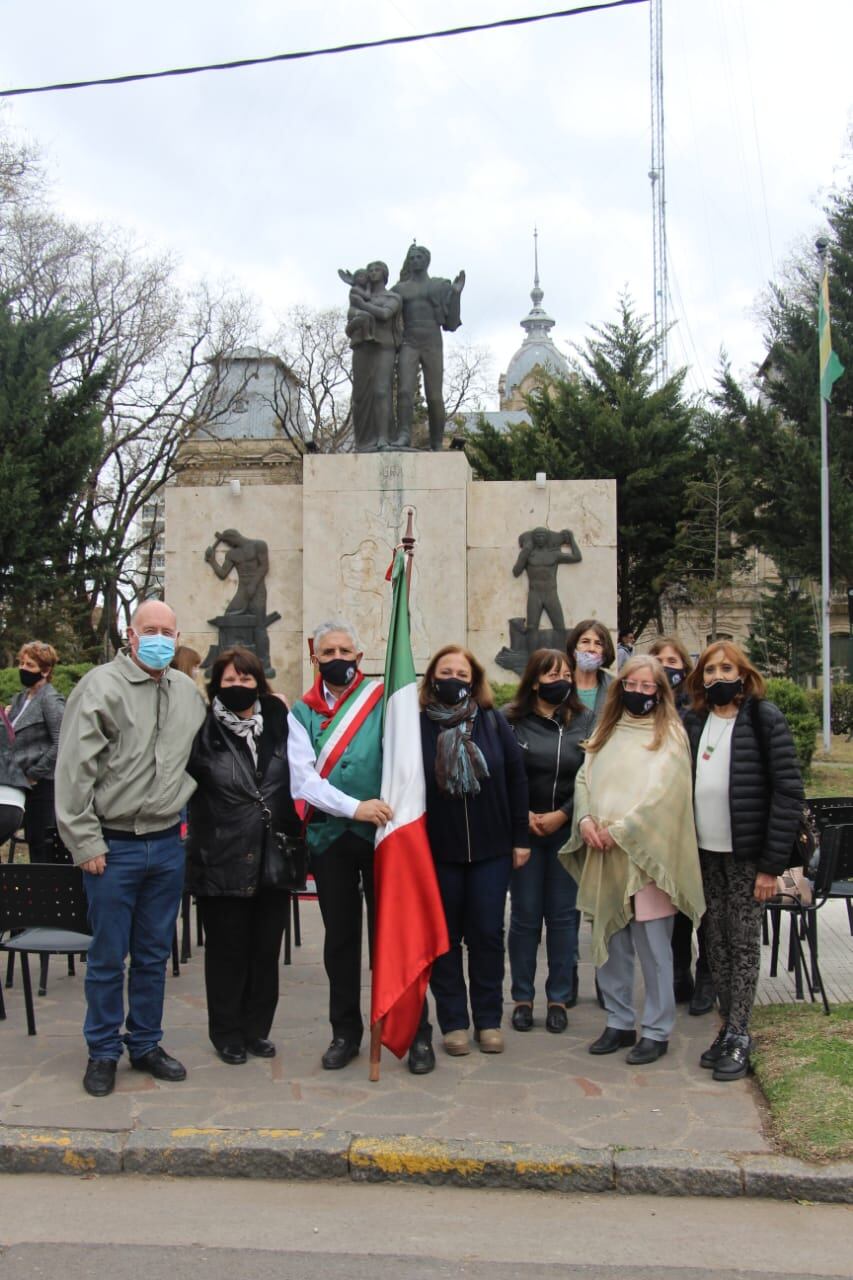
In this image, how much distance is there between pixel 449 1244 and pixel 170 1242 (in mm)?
821

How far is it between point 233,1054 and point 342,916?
2.43ft

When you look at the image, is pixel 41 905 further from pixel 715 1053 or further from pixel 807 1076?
pixel 807 1076

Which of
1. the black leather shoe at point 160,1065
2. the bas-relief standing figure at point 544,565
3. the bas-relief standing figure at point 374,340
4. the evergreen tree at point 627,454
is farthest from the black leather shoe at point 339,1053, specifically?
the evergreen tree at point 627,454

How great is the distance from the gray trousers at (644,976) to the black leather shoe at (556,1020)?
0.32 m

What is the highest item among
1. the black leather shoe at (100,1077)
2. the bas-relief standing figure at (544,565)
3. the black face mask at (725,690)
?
the bas-relief standing figure at (544,565)

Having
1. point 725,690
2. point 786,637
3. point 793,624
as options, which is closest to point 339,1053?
point 725,690

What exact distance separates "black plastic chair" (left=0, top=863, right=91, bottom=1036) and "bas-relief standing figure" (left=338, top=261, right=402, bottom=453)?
11.5 m

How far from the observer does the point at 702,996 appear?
5746 millimetres

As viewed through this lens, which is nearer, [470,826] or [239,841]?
[239,841]

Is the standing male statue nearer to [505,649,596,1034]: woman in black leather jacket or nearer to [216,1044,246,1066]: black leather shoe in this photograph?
[505,649,596,1034]: woman in black leather jacket

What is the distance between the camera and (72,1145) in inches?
162

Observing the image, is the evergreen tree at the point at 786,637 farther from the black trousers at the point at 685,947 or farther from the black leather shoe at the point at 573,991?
the black leather shoe at the point at 573,991

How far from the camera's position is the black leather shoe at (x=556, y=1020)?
→ 5.48m

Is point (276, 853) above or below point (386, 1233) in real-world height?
above
